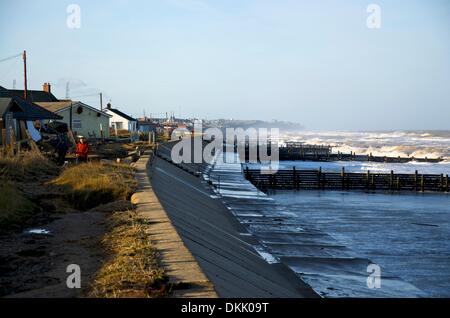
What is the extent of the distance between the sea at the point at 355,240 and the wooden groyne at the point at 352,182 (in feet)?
19.2

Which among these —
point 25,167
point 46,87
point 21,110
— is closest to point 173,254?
point 25,167

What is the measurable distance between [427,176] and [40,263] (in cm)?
3567

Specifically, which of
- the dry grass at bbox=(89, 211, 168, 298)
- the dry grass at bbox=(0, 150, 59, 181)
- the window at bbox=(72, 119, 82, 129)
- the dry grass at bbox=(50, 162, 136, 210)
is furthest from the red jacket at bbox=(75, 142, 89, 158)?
the window at bbox=(72, 119, 82, 129)

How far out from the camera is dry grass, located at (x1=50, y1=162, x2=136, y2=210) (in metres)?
13.5

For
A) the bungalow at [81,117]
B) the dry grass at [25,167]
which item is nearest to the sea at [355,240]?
the dry grass at [25,167]

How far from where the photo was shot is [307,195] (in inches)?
1323

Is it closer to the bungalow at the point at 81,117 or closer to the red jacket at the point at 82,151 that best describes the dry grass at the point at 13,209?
the red jacket at the point at 82,151

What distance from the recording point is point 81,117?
159 feet

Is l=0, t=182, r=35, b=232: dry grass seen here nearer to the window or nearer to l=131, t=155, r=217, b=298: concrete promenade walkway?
l=131, t=155, r=217, b=298: concrete promenade walkway

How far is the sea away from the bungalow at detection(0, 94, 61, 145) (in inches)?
449

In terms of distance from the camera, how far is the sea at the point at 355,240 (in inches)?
480

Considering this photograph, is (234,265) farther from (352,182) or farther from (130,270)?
(352,182)
